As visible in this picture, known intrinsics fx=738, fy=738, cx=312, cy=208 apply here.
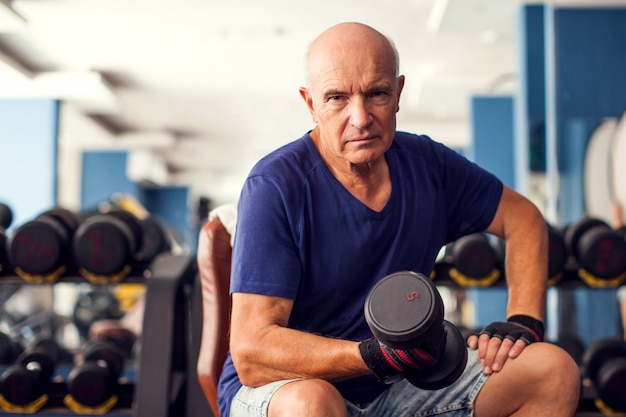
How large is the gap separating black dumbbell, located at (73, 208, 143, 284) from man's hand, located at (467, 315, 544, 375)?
145cm

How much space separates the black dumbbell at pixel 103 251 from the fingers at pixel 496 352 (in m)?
1.49

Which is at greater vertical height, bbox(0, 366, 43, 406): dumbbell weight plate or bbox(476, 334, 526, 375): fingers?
bbox(476, 334, 526, 375): fingers

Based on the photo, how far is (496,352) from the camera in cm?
116

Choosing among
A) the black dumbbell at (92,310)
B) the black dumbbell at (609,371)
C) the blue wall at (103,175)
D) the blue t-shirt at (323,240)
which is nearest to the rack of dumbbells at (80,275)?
the blue t-shirt at (323,240)

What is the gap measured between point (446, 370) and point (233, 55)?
5454 mm

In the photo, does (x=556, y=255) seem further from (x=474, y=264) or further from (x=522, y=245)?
(x=522, y=245)

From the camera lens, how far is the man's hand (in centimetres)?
115

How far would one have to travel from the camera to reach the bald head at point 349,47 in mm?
1188

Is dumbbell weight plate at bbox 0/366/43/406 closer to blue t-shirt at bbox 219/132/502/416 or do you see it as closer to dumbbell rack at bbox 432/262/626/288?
blue t-shirt at bbox 219/132/502/416

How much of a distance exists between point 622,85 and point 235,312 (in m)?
3.82

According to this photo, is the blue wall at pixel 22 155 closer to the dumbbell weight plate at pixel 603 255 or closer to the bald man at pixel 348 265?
the bald man at pixel 348 265

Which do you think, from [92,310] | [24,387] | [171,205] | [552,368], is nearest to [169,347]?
[24,387]

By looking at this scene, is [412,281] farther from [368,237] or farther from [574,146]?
[574,146]

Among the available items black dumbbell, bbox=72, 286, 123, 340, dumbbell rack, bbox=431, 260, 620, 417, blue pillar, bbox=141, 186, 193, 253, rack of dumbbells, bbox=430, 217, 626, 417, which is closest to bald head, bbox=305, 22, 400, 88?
rack of dumbbells, bbox=430, 217, 626, 417
